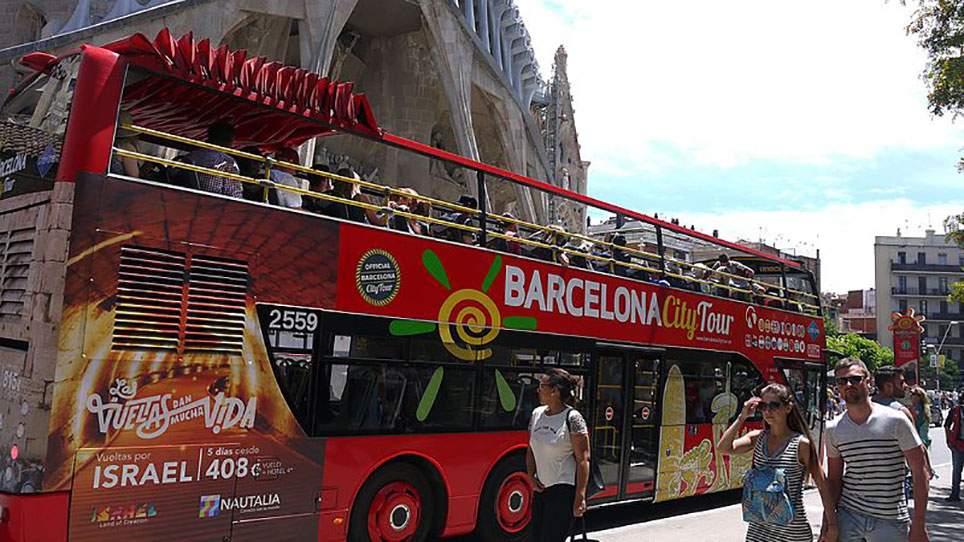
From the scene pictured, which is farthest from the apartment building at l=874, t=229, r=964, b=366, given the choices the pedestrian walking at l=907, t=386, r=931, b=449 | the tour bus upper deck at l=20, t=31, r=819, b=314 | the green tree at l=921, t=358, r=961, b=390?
the tour bus upper deck at l=20, t=31, r=819, b=314

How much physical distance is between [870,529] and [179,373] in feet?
15.3

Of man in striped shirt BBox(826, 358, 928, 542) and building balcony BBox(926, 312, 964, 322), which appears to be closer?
man in striped shirt BBox(826, 358, 928, 542)

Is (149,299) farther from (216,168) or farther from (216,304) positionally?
(216,168)

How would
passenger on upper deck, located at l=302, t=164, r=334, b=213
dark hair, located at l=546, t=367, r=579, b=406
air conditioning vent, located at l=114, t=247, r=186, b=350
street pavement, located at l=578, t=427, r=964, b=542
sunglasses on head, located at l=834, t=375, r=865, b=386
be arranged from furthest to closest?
street pavement, located at l=578, t=427, r=964, b=542
passenger on upper deck, located at l=302, t=164, r=334, b=213
dark hair, located at l=546, t=367, r=579, b=406
air conditioning vent, located at l=114, t=247, r=186, b=350
sunglasses on head, located at l=834, t=375, r=865, b=386

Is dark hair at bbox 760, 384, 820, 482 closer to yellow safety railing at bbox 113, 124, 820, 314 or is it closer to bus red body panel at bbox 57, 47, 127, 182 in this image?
yellow safety railing at bbox 113, 124, 820, 314

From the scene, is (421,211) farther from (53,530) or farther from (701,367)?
(701,367)

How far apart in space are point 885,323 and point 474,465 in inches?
3465

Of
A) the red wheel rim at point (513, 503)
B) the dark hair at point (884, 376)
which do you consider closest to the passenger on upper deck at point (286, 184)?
the red wheel rim at point (513, 503)

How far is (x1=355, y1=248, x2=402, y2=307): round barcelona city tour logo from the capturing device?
270 inches

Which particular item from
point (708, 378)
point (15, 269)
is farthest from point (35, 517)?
point (708, 378)

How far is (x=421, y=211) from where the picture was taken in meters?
8.01

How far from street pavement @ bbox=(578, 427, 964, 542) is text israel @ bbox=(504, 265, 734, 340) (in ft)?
8.14

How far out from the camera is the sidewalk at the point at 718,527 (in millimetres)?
8914

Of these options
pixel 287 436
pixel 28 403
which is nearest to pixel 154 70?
pixel 28 403
